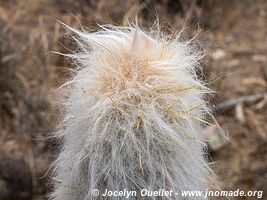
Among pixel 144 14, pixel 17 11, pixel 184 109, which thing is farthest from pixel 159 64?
pixel 17 11

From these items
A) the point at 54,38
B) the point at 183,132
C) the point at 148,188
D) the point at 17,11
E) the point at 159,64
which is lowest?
the point at 148,188

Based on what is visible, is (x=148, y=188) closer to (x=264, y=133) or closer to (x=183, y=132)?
(x=183, y=132)

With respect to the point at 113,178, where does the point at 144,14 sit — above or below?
above

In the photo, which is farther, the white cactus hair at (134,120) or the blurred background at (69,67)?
the blurred background at (69,67)

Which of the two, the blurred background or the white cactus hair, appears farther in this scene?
the blurred background
